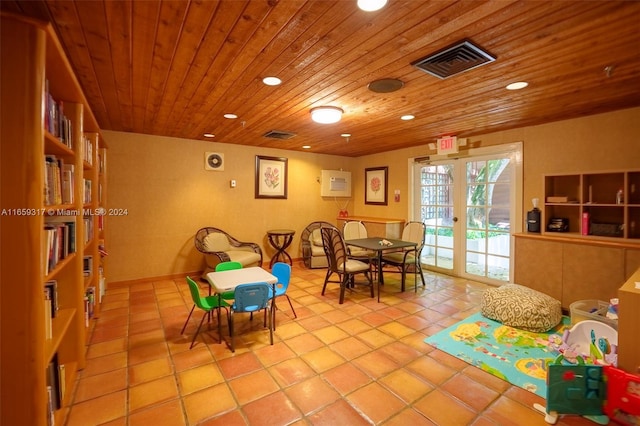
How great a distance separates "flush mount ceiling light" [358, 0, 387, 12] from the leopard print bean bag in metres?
3.08

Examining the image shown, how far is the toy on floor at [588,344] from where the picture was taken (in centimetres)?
214

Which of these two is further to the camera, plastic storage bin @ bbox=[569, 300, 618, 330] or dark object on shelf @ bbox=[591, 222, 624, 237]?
dark object on shelf @ bbox=[591, 222, 624, 237]

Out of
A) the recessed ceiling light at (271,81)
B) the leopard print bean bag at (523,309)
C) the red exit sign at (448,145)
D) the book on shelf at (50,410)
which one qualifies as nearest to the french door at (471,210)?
the red exit sign at (448,145)

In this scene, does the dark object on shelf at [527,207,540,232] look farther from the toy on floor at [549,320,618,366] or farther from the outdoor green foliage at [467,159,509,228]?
the toy on floor at [549,320,618,366]

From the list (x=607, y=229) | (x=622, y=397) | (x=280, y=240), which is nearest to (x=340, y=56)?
(x=622, y=397)

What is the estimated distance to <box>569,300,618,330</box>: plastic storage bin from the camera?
8.61 feet

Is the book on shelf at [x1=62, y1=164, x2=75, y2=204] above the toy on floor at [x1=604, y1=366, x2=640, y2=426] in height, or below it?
above

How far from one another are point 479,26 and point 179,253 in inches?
192

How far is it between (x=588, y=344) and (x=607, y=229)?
4.87 feet

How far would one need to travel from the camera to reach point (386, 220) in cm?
559

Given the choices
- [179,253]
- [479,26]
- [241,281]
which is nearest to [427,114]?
[479,26]

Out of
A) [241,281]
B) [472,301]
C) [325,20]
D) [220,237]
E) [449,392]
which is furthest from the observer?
[220,237]

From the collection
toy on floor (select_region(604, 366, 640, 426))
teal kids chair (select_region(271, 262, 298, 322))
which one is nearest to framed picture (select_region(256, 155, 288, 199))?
teal kids chair (select_region(271, 262, 298, 322))

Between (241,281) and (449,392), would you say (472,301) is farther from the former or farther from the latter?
(241,281)
